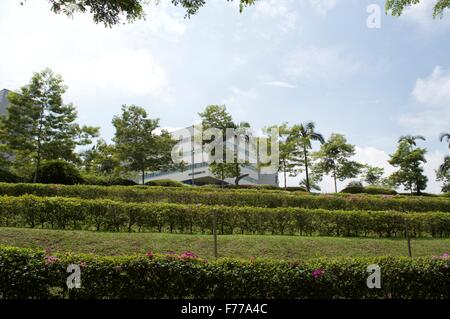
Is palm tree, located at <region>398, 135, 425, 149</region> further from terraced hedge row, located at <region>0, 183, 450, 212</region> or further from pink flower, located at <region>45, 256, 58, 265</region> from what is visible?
pink flower, located at <region>45, 256, 58, 265</region>

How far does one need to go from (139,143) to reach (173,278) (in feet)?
82.3

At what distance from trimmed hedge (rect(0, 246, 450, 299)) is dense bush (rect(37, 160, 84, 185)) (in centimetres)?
1541

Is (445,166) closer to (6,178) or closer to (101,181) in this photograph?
(101,181)

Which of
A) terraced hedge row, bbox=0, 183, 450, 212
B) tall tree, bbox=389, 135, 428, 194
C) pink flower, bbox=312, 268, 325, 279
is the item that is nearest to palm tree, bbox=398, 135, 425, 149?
tall tree, bbox=389, 135, 428, 194

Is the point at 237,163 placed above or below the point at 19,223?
above

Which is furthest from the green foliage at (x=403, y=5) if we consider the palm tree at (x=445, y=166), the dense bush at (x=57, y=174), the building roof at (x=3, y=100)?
the building roof at (x=3, y=100)

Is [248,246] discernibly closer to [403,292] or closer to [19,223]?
[403,292]

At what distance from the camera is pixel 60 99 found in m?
27.3

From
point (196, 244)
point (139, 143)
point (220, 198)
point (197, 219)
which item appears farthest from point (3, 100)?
point (196, 244)

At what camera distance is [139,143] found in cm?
3111

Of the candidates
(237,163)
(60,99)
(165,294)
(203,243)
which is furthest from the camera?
(237,163)

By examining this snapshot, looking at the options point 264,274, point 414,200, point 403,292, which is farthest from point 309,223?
point 414,200

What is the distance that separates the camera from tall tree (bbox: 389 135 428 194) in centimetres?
3741

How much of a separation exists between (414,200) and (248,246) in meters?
14.4
